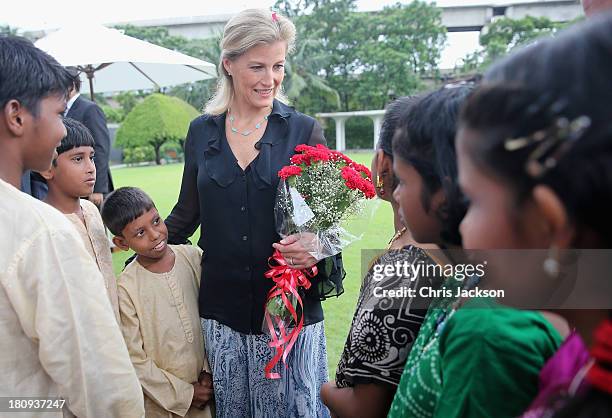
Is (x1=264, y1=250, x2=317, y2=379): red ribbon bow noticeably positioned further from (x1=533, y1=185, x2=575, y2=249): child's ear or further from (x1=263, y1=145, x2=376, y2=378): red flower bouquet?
(x1=533, y1=185, x2=575, y2=249): child's ear

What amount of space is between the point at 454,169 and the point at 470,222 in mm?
355

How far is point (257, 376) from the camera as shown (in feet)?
7.55

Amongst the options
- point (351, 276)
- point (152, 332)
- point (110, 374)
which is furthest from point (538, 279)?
point (351, 276)

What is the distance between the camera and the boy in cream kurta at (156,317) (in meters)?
2.28

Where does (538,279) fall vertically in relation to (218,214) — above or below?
above

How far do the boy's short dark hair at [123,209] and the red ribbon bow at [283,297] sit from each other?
67 centimetres

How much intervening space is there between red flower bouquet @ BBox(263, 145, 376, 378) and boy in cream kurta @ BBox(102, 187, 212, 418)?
423 millimetres

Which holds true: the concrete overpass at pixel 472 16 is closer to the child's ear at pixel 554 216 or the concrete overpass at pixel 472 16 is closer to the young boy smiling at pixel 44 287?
the young boy smiling at pixel 44 287

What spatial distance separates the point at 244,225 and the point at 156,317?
0.61 m

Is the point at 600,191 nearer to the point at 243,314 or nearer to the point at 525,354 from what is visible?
the point at 525,354

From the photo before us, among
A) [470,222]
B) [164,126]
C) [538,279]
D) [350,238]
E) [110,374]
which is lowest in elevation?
[164,126]

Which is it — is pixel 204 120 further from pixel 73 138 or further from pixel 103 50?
pixel 103 50

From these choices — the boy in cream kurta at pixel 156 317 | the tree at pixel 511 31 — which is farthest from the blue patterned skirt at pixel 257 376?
the tree at pixel 511 31

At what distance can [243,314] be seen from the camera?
2.24 m
